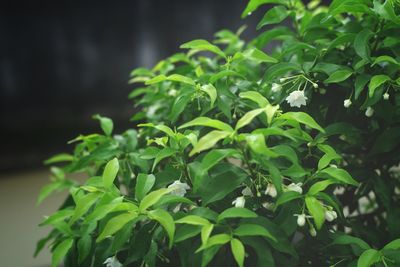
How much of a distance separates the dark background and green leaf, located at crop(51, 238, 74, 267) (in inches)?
79.1

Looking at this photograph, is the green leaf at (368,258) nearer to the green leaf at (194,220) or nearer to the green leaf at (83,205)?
the green leaf at (194,220)

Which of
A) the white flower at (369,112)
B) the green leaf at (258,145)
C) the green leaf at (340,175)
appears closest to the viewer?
the green leaf at (258,145)

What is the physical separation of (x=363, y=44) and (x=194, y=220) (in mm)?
408

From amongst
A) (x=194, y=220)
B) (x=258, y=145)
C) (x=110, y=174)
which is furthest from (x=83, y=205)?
(x=258, y=145)

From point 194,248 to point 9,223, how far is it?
1676 mm

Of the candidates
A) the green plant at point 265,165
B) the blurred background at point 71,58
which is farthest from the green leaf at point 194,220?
the blurred background at point 71,58

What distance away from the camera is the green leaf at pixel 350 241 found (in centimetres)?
72

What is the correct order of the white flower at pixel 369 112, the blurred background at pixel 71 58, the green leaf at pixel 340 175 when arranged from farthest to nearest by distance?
the blurred background at pixel 71 58 < the white flower at pixel 369 112 < the green leaf at pixel 340 175

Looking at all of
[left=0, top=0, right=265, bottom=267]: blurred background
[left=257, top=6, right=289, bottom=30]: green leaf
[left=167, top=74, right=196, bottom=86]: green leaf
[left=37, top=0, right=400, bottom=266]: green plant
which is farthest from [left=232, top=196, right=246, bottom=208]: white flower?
[left=0, top=0, right=265, bottom=267]: blurred background

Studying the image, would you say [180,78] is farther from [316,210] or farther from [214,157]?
[316,210]

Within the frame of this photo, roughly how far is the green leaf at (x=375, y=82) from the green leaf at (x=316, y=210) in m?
0.19

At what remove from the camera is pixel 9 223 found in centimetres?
214

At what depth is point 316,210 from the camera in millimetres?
657

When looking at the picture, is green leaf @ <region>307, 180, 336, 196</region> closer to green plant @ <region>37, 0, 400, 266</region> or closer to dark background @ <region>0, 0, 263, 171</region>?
green plant @ <region>37, 0, 400, 266</region>
